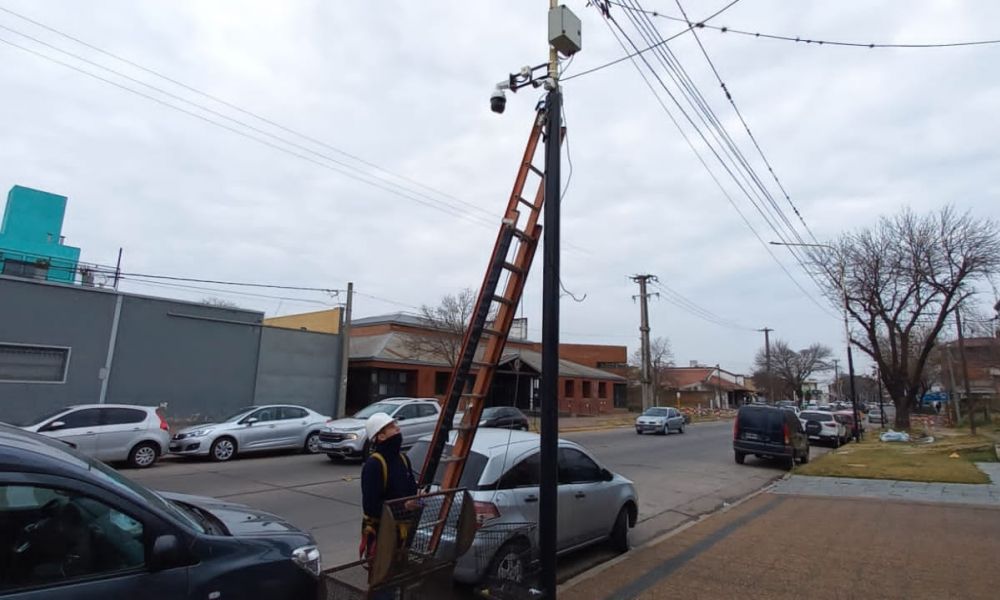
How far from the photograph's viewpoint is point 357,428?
14258 millimetres

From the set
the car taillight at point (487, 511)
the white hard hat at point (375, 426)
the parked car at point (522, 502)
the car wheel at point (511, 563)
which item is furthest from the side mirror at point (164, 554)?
the car taillight at point (487, 511)

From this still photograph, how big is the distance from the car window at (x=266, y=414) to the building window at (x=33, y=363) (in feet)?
→ 24.5

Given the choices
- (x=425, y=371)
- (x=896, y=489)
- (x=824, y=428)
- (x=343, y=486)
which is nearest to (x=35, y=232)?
(x=425, y=371)

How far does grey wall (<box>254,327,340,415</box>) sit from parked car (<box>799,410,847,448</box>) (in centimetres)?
2266

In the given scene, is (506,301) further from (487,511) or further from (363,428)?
(363,428)

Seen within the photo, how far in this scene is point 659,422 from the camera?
29.7m

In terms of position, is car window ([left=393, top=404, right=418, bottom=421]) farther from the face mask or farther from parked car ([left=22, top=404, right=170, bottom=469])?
the face mask

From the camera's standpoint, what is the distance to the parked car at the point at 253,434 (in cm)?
1416

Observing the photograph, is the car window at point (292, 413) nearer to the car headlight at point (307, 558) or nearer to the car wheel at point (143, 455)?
the car wheel at point (143, 455)

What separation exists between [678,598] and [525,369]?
1243 inches

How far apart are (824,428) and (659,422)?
7618mm

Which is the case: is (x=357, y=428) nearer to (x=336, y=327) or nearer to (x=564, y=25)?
(x=564, y=25)

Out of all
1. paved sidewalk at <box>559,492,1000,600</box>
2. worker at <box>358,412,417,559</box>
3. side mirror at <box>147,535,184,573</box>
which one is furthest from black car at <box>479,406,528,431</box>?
side mirror at <box>147,535,184,573</box>

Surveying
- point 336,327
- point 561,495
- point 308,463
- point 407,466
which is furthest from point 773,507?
point 336,327
